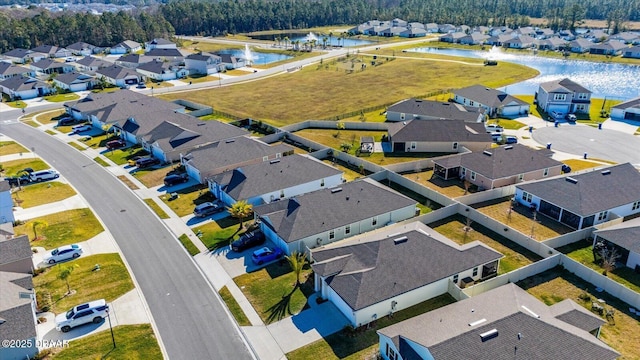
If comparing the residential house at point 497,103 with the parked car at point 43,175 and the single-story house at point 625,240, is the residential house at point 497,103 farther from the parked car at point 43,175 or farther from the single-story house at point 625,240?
the parked car at point 43,175

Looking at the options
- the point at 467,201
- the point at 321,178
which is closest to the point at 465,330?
the point at 467,201

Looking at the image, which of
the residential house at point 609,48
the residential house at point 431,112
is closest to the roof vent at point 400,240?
the residential house at point 431,112

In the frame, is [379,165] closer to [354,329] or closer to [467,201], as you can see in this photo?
[467,201]

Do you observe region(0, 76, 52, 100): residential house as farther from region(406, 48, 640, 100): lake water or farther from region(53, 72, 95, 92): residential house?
region(406, 48, 640, 100): lake water

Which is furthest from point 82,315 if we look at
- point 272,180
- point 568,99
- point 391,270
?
point 568,99

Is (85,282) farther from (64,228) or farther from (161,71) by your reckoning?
(161,71)

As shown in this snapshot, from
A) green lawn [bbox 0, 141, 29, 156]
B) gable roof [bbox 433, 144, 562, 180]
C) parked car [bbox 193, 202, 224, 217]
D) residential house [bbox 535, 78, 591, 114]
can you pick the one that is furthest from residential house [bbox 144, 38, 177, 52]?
gable roof [bbox 433, 144, 562, 180]
